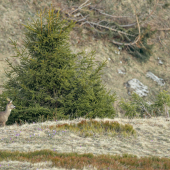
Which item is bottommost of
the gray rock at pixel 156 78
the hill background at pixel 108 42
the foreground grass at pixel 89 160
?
the foreground grass at pixel 89 160

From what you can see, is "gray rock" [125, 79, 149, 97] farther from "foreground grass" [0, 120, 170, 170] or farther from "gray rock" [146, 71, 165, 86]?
"foreground grass" [0, 120, 170, 170]

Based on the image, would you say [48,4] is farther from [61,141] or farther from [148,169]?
[148,169]

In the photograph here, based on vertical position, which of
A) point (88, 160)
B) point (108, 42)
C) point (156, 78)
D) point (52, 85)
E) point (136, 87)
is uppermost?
point (108, 42)

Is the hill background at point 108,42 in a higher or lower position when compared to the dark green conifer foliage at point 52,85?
higher

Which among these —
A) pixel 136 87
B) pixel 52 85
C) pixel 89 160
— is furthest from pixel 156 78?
pixel 89 160

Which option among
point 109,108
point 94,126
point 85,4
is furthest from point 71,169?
point 85,4

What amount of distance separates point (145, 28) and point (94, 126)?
1956 cm


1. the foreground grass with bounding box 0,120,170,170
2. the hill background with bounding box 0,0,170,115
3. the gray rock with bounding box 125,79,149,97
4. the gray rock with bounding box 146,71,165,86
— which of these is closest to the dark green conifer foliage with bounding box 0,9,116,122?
the foreground grass with bounding box 0,120,170,170

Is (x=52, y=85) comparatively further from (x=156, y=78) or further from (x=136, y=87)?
(x=156, y=78)

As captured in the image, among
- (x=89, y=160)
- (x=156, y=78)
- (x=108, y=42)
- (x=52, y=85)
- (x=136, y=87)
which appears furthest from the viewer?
(x=108, y=42)

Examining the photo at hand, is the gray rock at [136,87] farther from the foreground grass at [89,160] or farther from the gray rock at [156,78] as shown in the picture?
the foreground grass at [89,160]

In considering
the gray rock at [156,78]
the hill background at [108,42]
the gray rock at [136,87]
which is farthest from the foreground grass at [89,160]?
the gray rock at [156,78]

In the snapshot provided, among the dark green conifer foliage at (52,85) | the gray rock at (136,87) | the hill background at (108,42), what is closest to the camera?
the dark green conifer foliage at (52,85)

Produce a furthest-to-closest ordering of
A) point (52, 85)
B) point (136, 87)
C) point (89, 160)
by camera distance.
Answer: point (136, 87) < point (52, 85) < point (89, 160)
